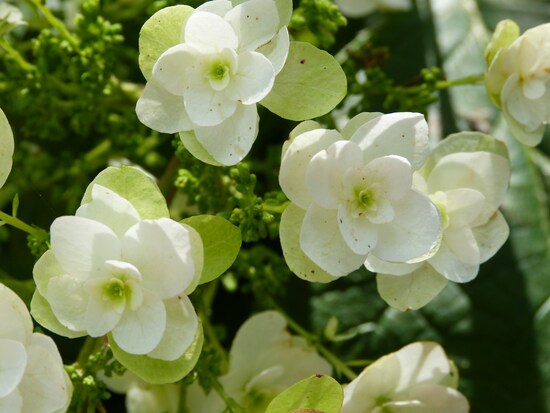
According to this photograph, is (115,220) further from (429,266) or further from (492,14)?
(492,14)

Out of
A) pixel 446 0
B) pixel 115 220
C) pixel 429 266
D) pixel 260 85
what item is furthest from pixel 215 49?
pixel 446 0

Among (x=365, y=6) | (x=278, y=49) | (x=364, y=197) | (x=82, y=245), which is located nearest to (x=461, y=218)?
A: (x=364, y=197)

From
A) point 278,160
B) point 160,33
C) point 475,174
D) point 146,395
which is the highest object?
point 160,33

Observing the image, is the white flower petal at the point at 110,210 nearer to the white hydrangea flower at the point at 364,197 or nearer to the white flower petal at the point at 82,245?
the white flower petal at the point at 82,245

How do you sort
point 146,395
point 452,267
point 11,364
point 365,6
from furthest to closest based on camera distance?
point 365,6
point 146,395
point 452,267
point 11,364

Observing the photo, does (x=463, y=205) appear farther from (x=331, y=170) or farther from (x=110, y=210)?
(x=110, y=210)

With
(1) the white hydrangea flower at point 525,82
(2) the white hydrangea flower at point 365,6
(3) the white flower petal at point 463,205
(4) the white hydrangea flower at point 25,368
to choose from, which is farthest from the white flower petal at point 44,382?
(2) the white hydrangea flower at point 365,6
